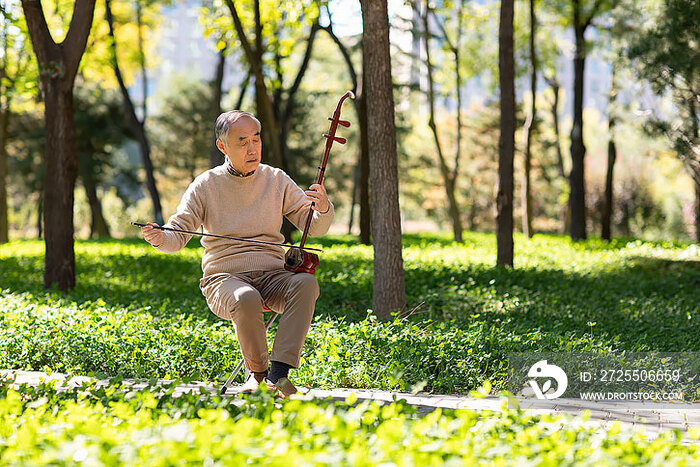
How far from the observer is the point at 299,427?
9.98ft

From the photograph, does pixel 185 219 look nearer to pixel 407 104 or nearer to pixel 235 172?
pixel 235 172

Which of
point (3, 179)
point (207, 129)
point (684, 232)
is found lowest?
point (684, 232)

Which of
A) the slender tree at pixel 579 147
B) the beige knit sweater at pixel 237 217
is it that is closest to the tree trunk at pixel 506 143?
the beige knit sweater at pixel 237 217

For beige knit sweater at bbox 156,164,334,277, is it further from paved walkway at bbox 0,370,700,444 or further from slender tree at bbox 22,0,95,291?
slender tree at bbox 22,0,95,291

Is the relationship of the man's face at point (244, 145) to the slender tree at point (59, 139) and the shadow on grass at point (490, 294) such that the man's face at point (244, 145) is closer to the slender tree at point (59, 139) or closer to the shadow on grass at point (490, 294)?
the shadow on grass at point (490, 294)

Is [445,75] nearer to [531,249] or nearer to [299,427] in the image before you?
[531,249]

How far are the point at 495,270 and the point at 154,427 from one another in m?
7.62

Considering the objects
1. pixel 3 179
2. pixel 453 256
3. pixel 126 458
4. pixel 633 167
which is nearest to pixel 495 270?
pixel 453 256

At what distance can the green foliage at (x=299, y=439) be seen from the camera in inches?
102

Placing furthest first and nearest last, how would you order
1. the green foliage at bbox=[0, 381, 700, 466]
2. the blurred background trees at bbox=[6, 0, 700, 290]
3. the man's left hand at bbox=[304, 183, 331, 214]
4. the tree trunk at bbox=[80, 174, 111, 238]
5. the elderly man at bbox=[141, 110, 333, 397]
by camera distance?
the tree trunk at bbox=[80, 174, 111, 238] < the blurred background trees at bbox=[6, 0, 700, 290] < the man's left hand at bbox=[304, 183, 331, 214] < the elderly man at bbox=[141, 110, 333, 397] < the green foliage at bbox=[0, 381, 700, 466]

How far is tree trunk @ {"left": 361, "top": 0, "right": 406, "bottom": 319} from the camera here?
23.3ft

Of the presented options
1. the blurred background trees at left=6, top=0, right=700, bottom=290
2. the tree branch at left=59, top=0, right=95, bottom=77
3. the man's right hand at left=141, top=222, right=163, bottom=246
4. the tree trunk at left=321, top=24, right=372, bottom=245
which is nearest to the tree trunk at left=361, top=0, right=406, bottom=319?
the blurred background trees at left=6, top=0, right=700, bottom=290

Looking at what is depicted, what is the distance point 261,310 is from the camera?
4355 millimetres

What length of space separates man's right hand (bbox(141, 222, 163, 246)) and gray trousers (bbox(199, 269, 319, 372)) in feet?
1.51
